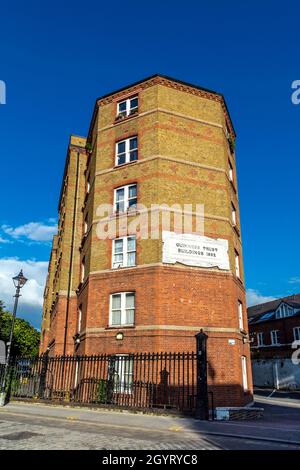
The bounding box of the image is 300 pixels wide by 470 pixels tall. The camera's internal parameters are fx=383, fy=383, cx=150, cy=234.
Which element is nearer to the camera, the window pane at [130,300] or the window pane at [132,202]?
the window pane at [130,300]

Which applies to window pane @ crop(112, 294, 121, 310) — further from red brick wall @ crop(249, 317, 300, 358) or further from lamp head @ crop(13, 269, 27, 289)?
red brick wall @ crop(249, 317, 300, 358)

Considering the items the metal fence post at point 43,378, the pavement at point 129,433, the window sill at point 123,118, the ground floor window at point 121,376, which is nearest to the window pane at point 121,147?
the window sill at point 123,118

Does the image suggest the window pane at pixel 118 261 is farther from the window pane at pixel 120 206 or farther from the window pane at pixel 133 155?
the window pane at pixel 133 155

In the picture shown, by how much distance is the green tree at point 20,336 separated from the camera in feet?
140

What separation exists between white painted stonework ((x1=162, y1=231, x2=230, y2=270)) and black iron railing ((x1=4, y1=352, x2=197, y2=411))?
437 cm

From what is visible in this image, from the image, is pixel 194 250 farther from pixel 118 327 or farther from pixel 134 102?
pixel 134 102

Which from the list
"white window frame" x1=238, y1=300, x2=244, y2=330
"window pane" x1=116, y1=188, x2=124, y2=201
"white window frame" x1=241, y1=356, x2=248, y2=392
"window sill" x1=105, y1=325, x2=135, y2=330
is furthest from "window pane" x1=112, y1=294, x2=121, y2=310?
"white window frame" x1=241, y1=356, x2=248, y2=392

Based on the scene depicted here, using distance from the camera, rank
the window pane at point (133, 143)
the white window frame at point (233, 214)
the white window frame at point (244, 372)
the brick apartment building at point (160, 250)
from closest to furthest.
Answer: the brick apartment building at point (160, 250), the white window frame at point (244, 372), the window pane at point (133, 143), the white window frame at point (233, 214)

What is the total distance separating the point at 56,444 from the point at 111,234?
12221 mm

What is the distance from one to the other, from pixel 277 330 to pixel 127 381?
107 ft

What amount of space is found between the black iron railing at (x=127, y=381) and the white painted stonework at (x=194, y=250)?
14.3 feet

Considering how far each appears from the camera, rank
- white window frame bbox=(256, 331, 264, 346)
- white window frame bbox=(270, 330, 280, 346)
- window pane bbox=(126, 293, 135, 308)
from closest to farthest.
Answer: window pane bbox=(126, 293, 135, 308) → white window frame bbox=(270, 330, 280, 346) → white window frame bbox=(256, 331, 264, 346)

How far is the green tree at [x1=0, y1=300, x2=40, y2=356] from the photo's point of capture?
4273cm
